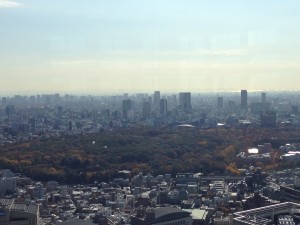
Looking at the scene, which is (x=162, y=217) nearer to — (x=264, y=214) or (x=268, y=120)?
(x=264, y=214)

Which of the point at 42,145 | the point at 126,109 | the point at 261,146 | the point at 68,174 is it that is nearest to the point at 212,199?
the point at 68,174

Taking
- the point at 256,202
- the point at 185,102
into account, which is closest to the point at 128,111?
the point at 185,102

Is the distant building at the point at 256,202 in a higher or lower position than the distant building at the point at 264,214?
lower

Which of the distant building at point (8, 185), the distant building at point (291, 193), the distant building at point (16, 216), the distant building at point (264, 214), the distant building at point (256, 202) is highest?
the distant building at point (264, 214)

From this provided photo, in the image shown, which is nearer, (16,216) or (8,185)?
(16,216)

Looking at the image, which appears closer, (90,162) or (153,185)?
(153,185)

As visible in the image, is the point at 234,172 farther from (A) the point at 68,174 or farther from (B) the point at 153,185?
(A) the point at 68,174

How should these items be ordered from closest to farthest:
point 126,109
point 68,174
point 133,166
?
point 68,174 → point 133,166 → point 126,109

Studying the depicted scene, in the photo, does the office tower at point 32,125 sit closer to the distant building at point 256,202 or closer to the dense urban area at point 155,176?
the dense urban area at point 155,176

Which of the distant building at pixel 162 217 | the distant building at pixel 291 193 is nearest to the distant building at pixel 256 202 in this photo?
the distant building at pixel 291 193
